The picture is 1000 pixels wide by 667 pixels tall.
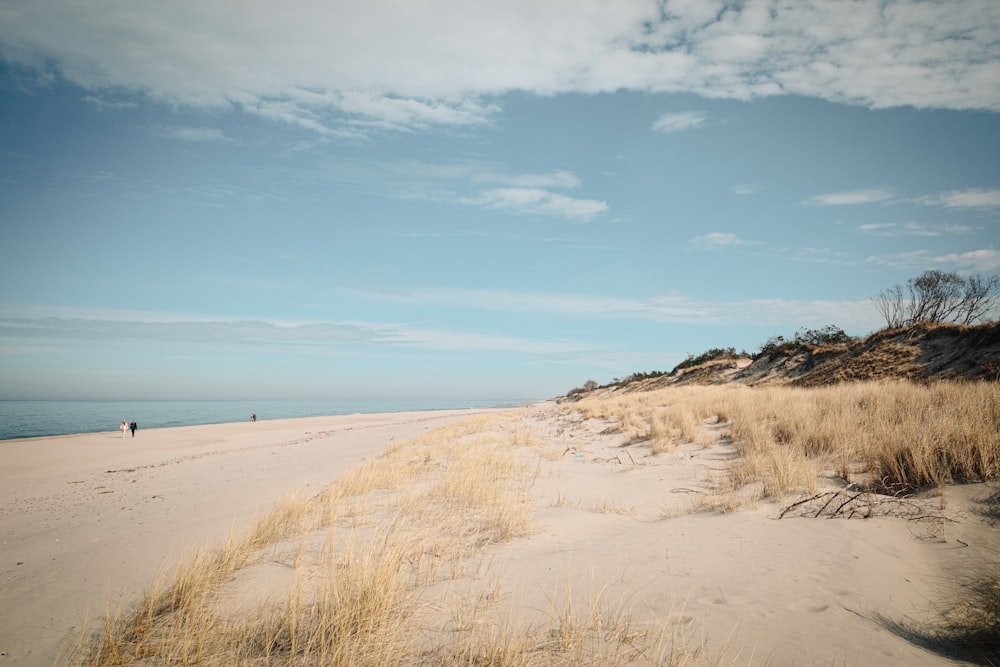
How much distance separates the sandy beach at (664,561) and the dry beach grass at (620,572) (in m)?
0.02

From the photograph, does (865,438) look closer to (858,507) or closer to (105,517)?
(858,507)

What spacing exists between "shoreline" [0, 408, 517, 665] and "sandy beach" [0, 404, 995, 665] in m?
0.04

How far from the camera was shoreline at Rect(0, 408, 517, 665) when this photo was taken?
418 cm

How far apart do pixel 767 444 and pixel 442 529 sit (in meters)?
6.23

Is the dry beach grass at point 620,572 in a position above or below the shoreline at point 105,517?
above

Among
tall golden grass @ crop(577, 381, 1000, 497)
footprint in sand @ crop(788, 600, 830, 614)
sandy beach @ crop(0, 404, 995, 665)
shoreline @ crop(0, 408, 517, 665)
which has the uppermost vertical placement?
tall golden grass @ crop(577, 381, 1000, 497)

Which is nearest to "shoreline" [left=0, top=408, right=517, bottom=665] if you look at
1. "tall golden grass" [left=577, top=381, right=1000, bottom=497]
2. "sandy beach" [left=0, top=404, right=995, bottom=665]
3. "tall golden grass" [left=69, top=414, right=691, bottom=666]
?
"sandy beach" [left=0, top=404, right=995, bottom=665]

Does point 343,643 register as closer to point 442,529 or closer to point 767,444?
point 442,529

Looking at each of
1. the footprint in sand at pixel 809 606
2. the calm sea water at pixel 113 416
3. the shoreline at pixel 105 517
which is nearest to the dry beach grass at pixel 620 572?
the footprint in sand at pixel 809 606

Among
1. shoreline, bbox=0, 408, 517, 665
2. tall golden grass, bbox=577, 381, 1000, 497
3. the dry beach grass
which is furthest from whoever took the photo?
tall golden grass, bbox=577, 381, 1000, 497

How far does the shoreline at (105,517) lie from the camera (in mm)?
4176

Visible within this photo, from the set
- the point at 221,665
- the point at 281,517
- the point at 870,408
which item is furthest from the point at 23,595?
the point at 870,408

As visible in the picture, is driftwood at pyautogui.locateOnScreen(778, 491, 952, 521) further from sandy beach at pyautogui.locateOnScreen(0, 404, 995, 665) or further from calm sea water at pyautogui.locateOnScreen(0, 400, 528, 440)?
calm sea water at pyautogui.locateOnScreen(0, 400, 528, 440)

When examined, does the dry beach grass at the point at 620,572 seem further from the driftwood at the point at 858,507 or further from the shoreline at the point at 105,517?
the shoreline at the point at 105,517
